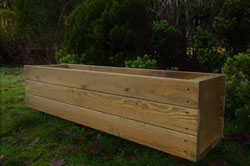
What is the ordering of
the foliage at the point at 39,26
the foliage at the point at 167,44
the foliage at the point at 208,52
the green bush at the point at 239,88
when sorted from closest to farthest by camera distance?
1. the green bush at the point at 239,88
2. the foliage at the point at 208,52
3. the foliage at the point at 167,44
4. the foliage at the point at 39,26

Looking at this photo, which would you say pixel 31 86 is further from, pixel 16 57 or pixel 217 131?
pixel 16 57

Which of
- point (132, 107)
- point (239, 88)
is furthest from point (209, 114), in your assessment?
point (239, 88)

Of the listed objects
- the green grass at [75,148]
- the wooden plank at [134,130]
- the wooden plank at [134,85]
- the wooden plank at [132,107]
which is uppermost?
the wooden plank at [134,85]

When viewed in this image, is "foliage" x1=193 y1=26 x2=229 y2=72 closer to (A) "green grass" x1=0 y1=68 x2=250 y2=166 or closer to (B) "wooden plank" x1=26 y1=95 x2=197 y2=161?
(A) "green grass" x1=0 y1=68 x2=250 y2=166

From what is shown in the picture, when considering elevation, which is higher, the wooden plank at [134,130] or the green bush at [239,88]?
the green bush at [239,88]

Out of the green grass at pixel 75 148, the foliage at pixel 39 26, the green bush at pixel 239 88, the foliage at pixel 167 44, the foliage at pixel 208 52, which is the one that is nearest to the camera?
the green grass at pixel 75 148

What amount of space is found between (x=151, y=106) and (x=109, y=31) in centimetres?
207

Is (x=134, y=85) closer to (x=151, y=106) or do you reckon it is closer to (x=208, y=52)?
(x=151, y=106)

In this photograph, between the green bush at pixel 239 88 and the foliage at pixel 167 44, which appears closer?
the green bush at pixel 239 88

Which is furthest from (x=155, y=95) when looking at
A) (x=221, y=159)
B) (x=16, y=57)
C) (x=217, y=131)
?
(x=16, y=57)

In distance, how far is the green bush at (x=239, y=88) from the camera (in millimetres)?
2098

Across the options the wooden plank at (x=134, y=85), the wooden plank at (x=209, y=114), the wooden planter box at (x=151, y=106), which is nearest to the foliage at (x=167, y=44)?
the wooden planter box at (x=151, y=106)

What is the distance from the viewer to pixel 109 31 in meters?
3.48

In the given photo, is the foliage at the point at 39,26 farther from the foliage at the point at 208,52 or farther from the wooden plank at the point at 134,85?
the foliage at the point at 208,52
